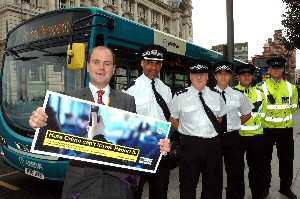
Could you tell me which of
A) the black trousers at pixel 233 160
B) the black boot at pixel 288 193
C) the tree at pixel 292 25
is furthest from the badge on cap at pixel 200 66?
the tree at pixel 292 25

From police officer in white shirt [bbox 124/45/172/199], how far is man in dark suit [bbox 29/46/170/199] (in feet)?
3.82

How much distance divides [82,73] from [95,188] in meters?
2.89

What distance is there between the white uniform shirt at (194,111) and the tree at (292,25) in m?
12.2

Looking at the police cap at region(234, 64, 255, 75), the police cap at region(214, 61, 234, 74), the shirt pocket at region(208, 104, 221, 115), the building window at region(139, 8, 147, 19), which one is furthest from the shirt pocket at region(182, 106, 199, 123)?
the building window at region(139, 8, 147, 19)

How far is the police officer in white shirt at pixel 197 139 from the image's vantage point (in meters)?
3.26

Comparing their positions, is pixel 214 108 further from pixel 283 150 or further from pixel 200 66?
pixel 283 150

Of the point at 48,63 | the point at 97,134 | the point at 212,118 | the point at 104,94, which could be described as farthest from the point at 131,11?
the point at 97,134

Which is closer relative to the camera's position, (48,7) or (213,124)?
(213,124)

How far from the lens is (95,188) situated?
1.83 metres

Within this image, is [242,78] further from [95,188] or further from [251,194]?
[95,188]

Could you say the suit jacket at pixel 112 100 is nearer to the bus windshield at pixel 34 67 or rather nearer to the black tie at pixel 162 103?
the black tie at pixel 162 103

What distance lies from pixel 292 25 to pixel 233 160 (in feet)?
39.9

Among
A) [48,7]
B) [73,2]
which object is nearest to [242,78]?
[48,7]

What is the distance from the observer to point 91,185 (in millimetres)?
1836
